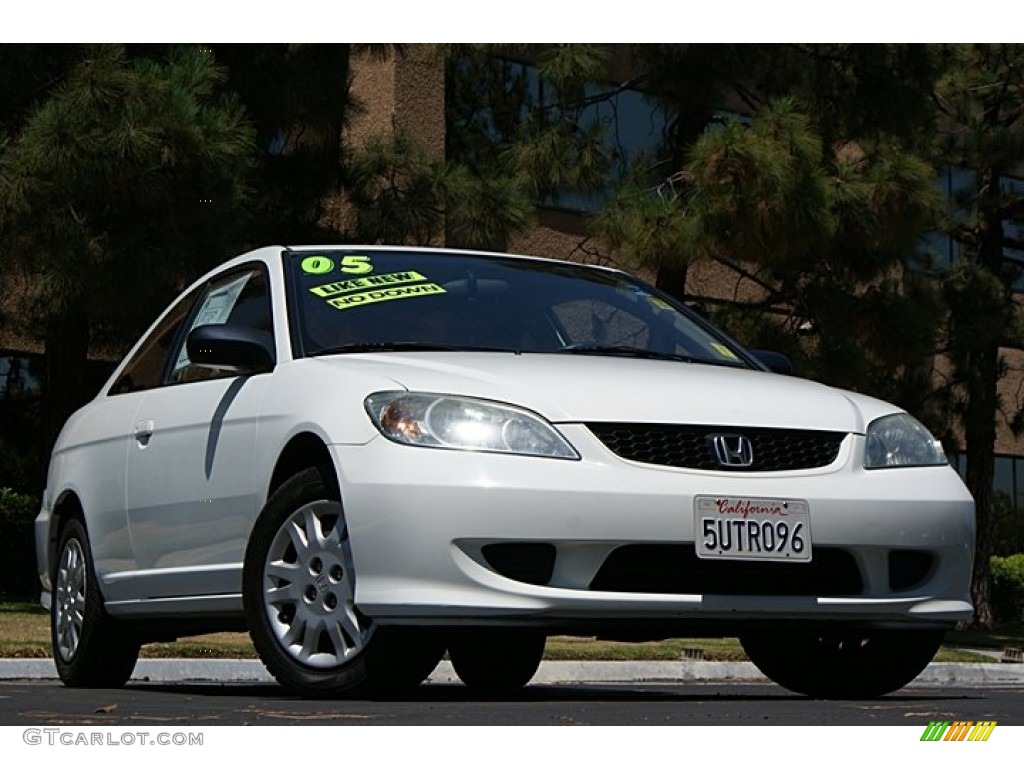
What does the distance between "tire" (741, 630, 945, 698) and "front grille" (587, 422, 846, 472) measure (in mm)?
631

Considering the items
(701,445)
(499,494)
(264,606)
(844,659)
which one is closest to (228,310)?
→ (264,606)

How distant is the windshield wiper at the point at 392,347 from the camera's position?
681cm

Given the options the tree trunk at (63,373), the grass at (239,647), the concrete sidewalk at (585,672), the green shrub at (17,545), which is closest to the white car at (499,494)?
the concrete sidewalk at (585,672)

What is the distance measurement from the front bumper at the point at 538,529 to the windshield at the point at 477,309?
3.15 feet

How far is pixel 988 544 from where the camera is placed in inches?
1042

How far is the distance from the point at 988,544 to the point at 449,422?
2150 cm

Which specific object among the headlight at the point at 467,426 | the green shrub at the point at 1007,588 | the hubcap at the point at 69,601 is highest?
the headlight at the point at 467,426

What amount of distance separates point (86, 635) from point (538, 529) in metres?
2.68

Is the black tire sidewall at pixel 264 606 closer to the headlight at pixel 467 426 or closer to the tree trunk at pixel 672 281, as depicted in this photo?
the headlight at pixel 467 426

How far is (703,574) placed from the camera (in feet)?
20.0

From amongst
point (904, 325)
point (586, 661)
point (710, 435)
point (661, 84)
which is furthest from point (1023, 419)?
point (710, 435)

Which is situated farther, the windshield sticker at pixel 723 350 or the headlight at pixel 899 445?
the windshield sticker at pixel 723 350

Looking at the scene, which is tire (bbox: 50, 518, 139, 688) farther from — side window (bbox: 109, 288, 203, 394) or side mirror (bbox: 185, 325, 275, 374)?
side mirror (bbox: 185, 325, 275, 374)

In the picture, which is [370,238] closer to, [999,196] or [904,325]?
[904,325]
